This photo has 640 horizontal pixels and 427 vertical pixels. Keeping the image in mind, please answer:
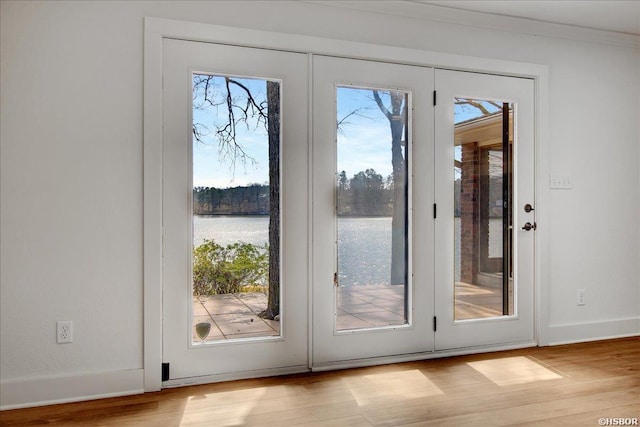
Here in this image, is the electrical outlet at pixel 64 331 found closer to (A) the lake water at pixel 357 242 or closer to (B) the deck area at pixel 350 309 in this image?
(B) the deck area at pixel 350 309

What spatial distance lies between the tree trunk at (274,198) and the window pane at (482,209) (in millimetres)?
1282

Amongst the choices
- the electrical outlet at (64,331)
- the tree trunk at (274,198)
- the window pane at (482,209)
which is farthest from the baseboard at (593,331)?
the electrical outlet at (64,331)

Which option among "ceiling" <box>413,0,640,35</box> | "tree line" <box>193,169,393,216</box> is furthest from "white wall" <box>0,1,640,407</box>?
"ceiling" <box>413,0,640,35</box>

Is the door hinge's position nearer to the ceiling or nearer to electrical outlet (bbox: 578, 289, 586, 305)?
the ceiling

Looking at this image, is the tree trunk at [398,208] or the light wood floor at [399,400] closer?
the light wood floor at [399,400]

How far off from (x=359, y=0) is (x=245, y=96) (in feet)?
3.20

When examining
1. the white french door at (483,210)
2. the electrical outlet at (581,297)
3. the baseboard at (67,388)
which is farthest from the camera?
the electrical outlet at (581,297)

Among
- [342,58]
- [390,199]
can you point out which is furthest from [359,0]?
[390,199]

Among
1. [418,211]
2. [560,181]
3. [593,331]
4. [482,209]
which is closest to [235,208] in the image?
[418,211]

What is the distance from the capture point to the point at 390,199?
3.27 m

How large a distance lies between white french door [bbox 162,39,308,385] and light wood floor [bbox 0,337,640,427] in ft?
0.76

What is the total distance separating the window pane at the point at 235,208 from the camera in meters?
2.88

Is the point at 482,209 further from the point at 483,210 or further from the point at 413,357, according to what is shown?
the point at 413,357

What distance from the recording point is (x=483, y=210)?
354 cm
